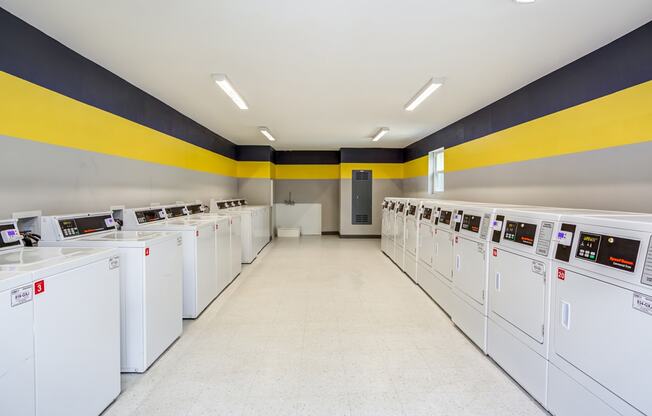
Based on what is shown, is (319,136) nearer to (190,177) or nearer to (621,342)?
(190,177)

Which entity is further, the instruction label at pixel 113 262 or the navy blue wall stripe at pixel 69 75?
the navy blue wall stripe at pixel 69 75

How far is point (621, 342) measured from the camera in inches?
61.2

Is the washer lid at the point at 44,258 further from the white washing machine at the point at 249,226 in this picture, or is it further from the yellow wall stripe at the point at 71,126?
the white washing machine at the point at 249,226

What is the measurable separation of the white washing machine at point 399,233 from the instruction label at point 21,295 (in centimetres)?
500

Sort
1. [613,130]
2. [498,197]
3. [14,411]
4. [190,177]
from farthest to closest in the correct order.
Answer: [190,177] → [498,197] → [613,130] → [14,411]

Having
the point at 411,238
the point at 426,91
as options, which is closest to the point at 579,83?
the point at 426,91

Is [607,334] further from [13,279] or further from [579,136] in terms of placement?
[13,279]

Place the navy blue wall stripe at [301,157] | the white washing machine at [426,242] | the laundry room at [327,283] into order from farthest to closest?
the navy blue wall stripe at [301,157] → the white washing machine at [426,242] → the laundry room at [327,283]

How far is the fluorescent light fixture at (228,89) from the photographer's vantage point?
3589 mm

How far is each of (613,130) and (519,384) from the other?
7.37 feet

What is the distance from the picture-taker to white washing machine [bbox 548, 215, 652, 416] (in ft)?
4.84

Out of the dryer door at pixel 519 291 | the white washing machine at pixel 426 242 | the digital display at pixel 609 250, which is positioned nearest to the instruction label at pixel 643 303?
the digital display at pixel 609 250

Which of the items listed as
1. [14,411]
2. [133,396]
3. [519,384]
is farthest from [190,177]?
[519,384]

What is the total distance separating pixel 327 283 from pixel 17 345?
3.79 m
